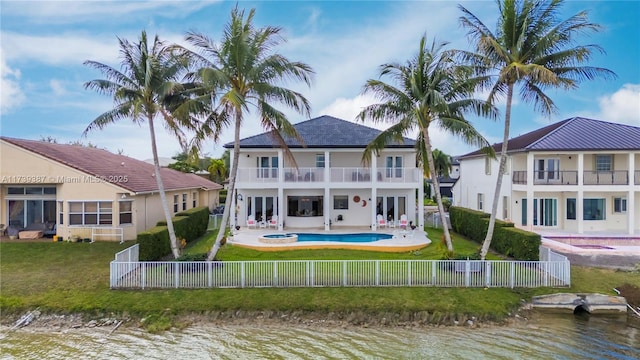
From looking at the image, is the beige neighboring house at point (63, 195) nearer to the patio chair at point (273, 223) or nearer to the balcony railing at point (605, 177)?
the patio chair at point (273, 223)

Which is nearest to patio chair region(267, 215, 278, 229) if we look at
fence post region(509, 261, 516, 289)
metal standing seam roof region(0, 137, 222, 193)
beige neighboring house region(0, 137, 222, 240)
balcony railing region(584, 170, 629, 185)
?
metal standing seam roof region(0, 137, 222, 193)

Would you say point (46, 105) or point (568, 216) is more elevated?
point (46, 105)

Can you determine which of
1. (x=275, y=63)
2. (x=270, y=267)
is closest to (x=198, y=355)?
(x=270, y=267)

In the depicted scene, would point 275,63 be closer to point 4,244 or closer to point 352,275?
point 352,275

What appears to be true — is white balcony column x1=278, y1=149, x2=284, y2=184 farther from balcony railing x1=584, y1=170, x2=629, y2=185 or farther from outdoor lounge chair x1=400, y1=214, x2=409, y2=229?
balcony railing x1=584, y1=170, x2=629, y2=185

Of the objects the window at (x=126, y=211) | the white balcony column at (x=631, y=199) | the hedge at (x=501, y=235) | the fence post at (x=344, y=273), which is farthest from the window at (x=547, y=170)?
the window at (x=126, y=211)

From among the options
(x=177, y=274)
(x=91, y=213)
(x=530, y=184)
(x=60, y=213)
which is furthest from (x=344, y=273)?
(x=60, y=213)

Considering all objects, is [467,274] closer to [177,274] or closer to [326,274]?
[326,274]
